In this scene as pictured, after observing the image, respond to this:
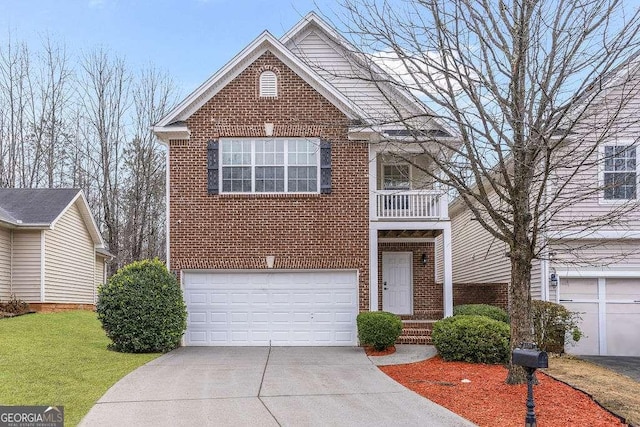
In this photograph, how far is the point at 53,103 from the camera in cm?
3388

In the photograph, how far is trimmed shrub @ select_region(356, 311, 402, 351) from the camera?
13.9m

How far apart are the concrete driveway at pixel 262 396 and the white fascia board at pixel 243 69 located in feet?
21.1

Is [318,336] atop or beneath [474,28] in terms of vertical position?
beneath

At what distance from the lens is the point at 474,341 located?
12.3m

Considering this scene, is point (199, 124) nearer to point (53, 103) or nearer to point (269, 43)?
point (269, 43)

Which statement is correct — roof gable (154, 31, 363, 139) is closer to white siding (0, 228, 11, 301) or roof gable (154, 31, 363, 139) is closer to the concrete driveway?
the concrete driveway

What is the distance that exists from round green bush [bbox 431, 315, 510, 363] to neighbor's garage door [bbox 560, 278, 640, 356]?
412cm

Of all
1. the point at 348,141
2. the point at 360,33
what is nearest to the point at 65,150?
the point at 348,141

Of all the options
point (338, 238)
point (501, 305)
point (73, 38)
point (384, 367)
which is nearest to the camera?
point (384, 367)

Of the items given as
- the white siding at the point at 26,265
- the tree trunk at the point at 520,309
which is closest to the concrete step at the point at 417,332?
the tree trunk at the point at 520,309

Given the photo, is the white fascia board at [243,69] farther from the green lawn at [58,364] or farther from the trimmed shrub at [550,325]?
the trimmed shrub at [550,325]

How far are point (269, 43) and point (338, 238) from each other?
17.7ft

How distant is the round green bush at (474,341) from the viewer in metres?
12.1

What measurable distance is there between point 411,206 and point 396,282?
110 inches
